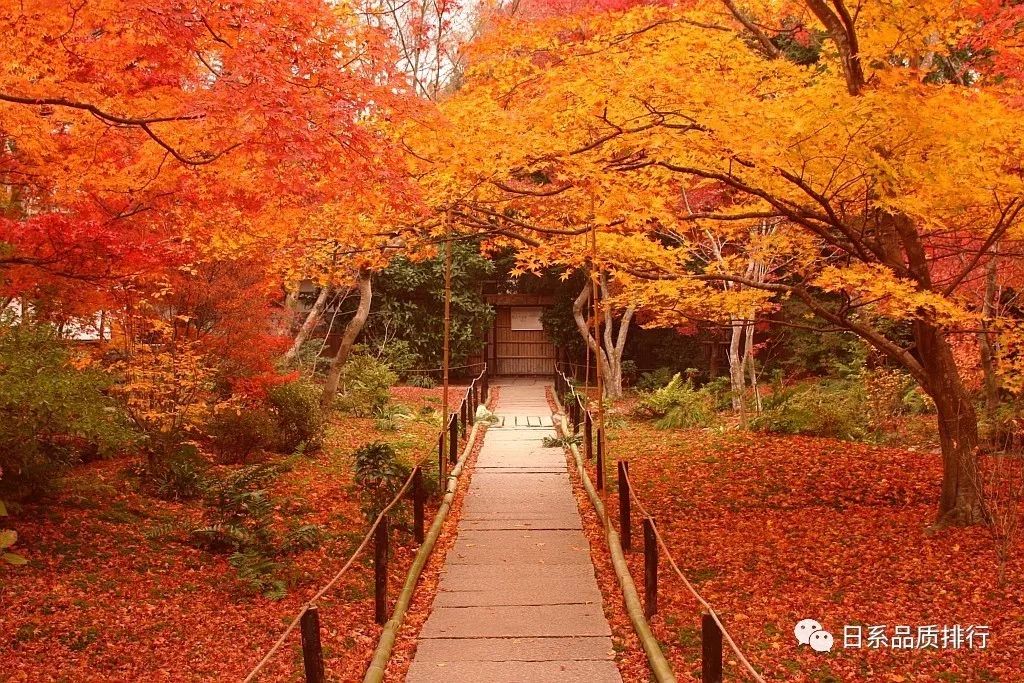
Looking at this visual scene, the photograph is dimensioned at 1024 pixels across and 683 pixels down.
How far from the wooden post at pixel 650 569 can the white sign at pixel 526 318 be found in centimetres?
2043

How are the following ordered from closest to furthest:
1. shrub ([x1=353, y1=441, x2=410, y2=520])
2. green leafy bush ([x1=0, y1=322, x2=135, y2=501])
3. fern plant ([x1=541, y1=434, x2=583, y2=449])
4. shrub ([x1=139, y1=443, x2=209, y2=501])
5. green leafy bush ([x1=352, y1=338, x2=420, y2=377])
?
green leafy bush ([x1=0, y1=322, x2=135, y2=501]) → shrub ([x1=353, y1=441, x2=410, y2=520]) → shrub ([x1=139, y1=443, x2=209, y2=501]) → fern plant ([x1=541, y1=434, x2=583, y2=449]) → green leafy bush ([x1=352, y1=338, x2=420, y2=377])

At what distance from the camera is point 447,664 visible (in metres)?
5.96

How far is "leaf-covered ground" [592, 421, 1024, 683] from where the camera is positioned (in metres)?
6.00

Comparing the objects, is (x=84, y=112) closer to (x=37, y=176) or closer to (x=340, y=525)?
(x=37, y=176)

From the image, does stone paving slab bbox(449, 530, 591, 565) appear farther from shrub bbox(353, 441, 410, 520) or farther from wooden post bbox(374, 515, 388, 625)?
wooden post bbox(374, 515, 388, 625)

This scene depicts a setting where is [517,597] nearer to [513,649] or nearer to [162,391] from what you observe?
[513,649]

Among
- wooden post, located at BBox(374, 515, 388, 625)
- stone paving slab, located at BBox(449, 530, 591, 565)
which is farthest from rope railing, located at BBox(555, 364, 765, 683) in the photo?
wooden post, located at BBox(374, 515, 388, 625)

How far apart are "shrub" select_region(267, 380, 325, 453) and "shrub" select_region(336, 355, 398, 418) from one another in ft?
15.3

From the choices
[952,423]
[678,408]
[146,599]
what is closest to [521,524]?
[146,599]

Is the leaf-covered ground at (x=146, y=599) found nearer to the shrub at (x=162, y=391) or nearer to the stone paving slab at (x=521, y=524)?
the shrub at (x=162, y=391)

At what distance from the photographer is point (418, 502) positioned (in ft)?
28.3

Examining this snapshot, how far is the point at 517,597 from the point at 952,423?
15.0 ft

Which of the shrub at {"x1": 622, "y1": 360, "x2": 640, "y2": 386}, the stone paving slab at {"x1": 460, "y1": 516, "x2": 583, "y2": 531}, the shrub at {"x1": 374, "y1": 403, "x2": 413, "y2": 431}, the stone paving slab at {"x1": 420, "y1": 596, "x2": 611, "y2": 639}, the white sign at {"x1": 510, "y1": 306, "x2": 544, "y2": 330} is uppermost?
the white sign at {"x1": 510, "y1": 306, "x2": 544, "y2": 330}

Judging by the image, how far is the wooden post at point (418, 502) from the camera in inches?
332
